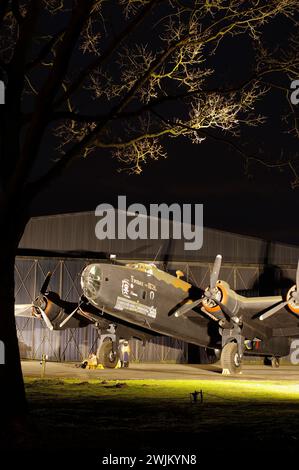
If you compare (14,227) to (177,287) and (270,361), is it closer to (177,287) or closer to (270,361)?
(177,287)

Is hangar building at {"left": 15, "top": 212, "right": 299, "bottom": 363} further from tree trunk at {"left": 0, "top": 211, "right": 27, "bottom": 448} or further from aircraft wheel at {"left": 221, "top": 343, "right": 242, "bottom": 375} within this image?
tree trunk at {"left": 0, "top": 211, "right": 27, "bottom": 448}

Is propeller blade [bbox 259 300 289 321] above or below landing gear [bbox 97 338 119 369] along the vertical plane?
above

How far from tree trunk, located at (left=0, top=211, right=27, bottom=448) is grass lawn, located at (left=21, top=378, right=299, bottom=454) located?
0.51 metres

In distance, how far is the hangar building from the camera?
41906 millimetres

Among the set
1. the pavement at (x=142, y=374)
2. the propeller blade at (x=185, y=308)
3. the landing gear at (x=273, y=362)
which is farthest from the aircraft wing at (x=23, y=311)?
the landing gear at (x=273, y=362)

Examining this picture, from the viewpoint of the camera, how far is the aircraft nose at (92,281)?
24938mm

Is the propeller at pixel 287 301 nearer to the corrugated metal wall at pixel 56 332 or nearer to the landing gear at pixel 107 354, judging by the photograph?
the landing gear at pixel 107 354

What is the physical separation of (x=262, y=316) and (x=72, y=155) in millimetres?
18865

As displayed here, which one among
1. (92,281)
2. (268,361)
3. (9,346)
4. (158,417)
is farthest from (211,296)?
(9,346)

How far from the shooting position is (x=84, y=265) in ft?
140

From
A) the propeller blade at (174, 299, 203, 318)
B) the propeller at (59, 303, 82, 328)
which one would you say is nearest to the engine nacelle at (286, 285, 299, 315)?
the propeller blade at (174, 299, 203, 318)

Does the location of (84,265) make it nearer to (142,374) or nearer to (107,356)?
(107,356)

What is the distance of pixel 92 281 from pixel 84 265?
17.7 meters
